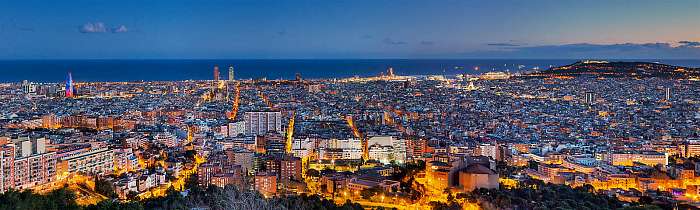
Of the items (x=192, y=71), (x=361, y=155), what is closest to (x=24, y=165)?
(x=361, y=155)

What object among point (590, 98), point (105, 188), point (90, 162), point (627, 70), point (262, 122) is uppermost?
point (627, 70)

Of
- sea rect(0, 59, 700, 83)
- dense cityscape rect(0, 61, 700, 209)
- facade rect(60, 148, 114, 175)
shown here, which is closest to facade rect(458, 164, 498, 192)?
dense cityscape rect(0, 61, 700, 209)

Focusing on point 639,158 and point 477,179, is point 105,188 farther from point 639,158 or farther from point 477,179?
point 639,158

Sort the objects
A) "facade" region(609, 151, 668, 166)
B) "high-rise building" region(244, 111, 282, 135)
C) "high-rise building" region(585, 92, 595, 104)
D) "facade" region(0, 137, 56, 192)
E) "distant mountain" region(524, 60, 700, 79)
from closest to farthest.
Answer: "facade" region(0, 137, 56, 192), "facade" region(609, 151, 668, 166), "high-rise building" region(244, 111, 282, 135), "high-rise building" region(585, 92, 595, 104), "distant mountain" region(524, 60, 700, 79)

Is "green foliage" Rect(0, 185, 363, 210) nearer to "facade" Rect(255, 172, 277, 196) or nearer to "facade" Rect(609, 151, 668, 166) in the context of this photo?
"facade" Rect(255, 172, 277, 196)

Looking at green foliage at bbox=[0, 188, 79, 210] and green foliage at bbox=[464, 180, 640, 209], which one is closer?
green foliage at bbox=[0, 188, 79, 210]

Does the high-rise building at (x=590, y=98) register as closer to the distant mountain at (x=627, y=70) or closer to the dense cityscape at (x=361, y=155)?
the dense cityscape at (x=361, y=155)

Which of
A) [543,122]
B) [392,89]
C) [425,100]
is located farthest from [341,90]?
[543,122]

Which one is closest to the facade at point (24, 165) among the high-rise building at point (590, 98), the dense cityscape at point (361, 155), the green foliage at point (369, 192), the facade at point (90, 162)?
the dense cityscape at point (361, 155)
